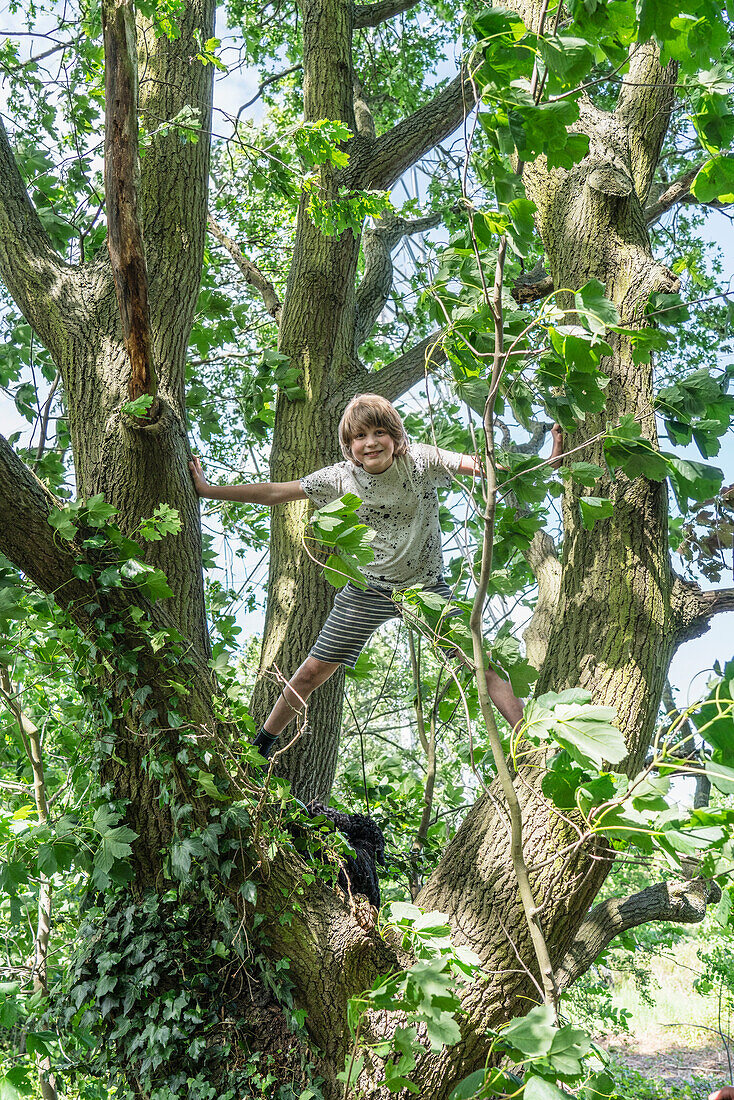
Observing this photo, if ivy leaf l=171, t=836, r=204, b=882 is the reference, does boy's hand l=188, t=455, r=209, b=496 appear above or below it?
above

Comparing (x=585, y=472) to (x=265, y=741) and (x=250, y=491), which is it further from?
(x=265, y=741)

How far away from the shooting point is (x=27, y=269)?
9.87 ft

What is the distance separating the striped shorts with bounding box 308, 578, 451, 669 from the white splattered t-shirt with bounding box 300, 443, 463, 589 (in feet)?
0.24

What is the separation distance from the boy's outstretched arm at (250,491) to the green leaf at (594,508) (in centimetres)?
113

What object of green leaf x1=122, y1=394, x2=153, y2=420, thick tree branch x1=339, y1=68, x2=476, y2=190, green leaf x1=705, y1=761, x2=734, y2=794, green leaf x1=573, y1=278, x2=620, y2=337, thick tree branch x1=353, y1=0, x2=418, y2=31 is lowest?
green leaf x1=705, y1=761, x2=734, y2=794

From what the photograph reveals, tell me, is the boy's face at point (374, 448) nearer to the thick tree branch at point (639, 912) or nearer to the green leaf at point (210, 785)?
the green leaf at point (210, 785)

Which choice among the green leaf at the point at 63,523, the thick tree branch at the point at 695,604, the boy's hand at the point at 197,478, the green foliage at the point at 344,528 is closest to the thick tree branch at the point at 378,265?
the boy's hand at the point at 197,478

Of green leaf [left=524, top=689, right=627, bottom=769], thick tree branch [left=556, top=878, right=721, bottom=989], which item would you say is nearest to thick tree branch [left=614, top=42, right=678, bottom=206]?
green leaf [left=524, top=689, right=627, bottom=769]

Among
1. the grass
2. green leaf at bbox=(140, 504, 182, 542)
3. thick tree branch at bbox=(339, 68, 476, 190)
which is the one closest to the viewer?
green leaf at bbox=(140, 504, 182, 542)

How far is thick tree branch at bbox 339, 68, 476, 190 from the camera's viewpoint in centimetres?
424

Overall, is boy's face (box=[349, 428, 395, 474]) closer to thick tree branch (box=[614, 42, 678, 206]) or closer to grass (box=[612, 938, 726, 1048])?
thick tree branch (box=[614, 42, 678, 206])

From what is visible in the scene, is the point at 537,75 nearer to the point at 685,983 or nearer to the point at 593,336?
the point at 593,336

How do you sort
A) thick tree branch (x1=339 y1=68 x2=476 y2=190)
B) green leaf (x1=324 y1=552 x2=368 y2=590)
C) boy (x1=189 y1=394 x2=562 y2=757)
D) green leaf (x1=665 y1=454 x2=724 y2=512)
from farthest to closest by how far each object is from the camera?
thick tree branch (x1=339 y1=68 x2=476 y2=190) < boy (x1=189 y1=394 x2=562 y2=757) < green leaf (x1=665 y1=454 x2=724 y2=512) < green leaf (x1=324 y1=552 x2=368 y2=590)

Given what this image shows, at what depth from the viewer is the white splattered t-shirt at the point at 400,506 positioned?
2957 mm
